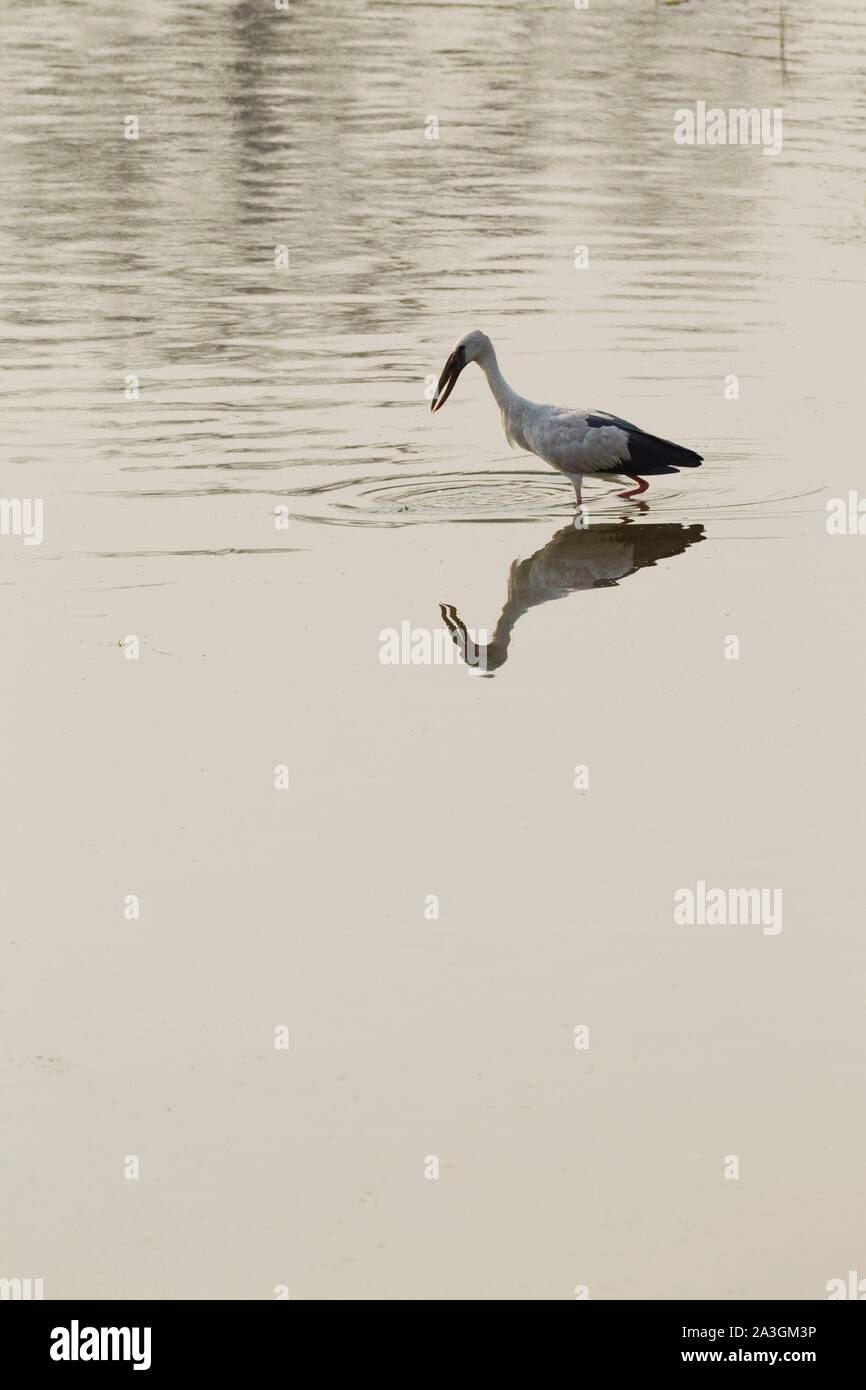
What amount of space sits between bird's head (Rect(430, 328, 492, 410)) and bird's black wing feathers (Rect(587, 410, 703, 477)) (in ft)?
3.30

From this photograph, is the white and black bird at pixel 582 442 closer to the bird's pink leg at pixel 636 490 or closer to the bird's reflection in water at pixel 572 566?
the bird's pink leg at pixel 636 490

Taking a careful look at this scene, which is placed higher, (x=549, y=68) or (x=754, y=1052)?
(x=549, y=68)

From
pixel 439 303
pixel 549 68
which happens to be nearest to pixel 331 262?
pixel 439 303

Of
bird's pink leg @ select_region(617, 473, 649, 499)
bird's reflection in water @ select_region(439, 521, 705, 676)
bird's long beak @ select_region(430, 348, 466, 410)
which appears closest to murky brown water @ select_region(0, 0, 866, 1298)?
bird's reflection in water @ select_region(439, 521, 705, 676)

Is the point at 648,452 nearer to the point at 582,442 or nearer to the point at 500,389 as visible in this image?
the point at 582,442

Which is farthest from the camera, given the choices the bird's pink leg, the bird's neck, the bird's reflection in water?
the bird's pink leg

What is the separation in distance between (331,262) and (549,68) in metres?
15.6

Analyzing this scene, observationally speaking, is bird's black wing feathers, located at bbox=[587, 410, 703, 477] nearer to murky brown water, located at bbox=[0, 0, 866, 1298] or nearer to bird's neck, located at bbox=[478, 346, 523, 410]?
murky brown water, located at bbox=[0, 0, 866, 1298]

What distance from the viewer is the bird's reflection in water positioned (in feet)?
41.7

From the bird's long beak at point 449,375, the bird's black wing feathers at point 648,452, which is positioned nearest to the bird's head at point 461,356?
the bird's long beak at point 449,375

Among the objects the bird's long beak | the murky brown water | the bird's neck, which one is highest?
the bird's long beak

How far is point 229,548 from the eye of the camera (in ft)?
46.8

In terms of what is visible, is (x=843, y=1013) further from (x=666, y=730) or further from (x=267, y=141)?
(x=267, y=141)
